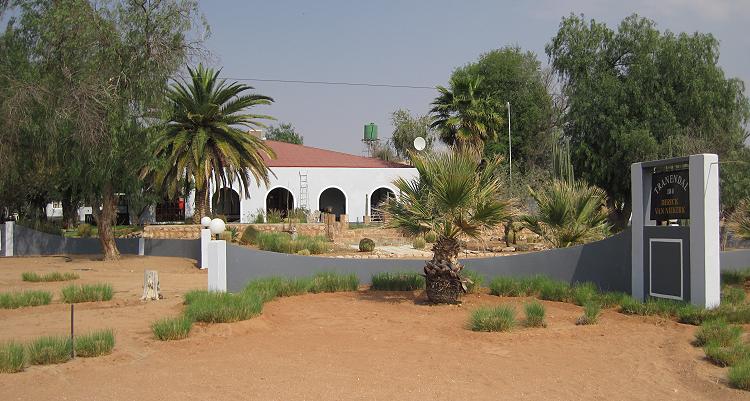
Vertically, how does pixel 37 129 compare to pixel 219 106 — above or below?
below

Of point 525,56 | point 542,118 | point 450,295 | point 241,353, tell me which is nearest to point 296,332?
point 241,353

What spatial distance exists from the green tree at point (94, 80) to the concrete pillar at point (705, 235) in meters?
16.9

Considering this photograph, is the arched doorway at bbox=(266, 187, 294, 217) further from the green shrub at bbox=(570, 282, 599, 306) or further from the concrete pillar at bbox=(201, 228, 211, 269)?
the green shrub at bbox=(570, 282, 599, 306)

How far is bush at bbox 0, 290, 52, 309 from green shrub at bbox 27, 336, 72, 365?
503 centimetres

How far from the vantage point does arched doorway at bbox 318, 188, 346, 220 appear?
4806cm

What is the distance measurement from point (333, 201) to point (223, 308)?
36.8 meters

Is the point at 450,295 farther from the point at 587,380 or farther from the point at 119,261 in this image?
the point at 119,261

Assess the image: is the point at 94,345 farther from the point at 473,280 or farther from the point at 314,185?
the point at 314,185

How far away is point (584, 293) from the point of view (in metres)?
14.1

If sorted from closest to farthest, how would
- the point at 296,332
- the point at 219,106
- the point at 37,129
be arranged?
the point at 296,332 → the point at 37,129 → the point at 219,106

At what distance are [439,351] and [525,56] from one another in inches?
1900

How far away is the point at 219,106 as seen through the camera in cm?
3241

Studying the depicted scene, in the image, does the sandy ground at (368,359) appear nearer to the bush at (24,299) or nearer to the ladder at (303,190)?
the bush at (24,299)

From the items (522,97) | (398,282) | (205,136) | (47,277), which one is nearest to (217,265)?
(398,282)
